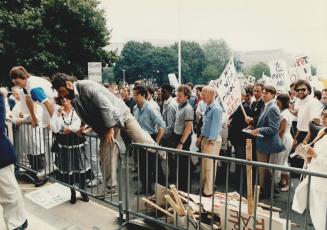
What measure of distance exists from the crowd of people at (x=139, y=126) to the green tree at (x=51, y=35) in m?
15.1

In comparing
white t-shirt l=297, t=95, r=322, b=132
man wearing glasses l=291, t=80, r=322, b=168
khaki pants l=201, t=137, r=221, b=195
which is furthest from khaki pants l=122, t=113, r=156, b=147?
white t-shirt l=297, t=95, r=322, b=132

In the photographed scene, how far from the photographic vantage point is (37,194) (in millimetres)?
5703

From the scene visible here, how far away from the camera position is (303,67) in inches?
375

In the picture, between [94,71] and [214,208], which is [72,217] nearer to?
[214,208]

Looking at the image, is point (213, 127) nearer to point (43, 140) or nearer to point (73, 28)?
point (43, 140)

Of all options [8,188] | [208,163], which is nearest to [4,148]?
[8,188]

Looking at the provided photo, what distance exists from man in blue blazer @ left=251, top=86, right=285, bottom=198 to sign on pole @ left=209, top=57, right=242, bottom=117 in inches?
20.4

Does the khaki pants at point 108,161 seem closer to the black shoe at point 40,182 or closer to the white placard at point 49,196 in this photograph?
the white placard at point 49,196

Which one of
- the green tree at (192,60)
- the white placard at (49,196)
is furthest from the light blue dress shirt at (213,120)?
the green tree at (192,60)

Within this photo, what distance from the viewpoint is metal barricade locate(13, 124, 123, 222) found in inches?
→ 194

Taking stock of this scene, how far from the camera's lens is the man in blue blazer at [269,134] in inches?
220

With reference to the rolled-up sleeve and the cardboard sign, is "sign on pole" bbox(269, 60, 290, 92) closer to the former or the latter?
the rolled-up sleeve

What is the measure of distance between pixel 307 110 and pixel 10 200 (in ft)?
18.2

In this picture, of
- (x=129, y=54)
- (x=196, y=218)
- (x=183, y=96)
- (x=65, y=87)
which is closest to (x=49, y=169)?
(x=65, y=87)
